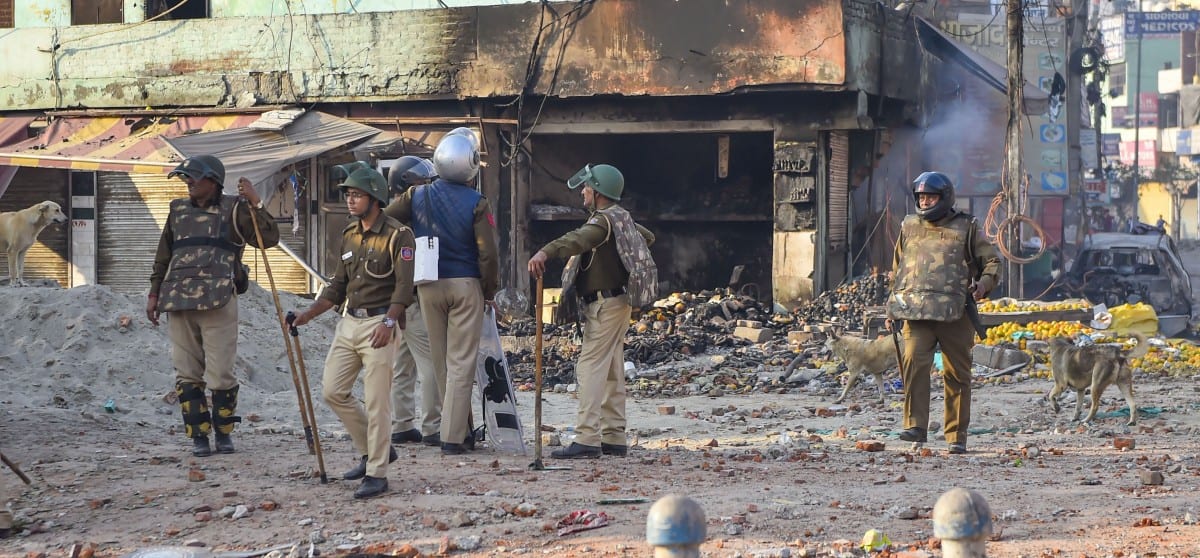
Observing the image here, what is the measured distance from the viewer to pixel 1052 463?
8547 millimetres

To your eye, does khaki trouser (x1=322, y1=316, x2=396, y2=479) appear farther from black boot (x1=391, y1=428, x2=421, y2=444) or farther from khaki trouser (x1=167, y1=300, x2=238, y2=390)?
black boot (x1=391, y1=428, x2=421, y2=444)

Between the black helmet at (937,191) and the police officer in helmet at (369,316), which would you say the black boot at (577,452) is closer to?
the police officer in helmet at (369,316)

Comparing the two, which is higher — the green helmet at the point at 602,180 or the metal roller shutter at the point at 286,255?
the green helmet at the point at 602,180

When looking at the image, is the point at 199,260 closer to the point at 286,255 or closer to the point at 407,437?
the point at 407,437

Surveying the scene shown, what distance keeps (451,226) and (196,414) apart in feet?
6.22

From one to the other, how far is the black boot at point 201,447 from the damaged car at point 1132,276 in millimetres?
17291

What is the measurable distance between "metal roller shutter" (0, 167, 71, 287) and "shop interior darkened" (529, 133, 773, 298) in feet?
23.4

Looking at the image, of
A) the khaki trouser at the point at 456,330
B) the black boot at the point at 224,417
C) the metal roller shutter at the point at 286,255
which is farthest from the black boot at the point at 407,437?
the metal roller shutter at the point at 286,255

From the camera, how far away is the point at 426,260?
8211mm

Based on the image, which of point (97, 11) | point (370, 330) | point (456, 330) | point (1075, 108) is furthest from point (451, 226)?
point (1075, 108)

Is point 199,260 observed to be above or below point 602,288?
above

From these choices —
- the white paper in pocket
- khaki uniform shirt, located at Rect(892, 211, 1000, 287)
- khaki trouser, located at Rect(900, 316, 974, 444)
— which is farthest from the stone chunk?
the white paper in pocket

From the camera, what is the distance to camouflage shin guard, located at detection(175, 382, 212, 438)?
8461mm

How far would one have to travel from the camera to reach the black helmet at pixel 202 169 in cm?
828
